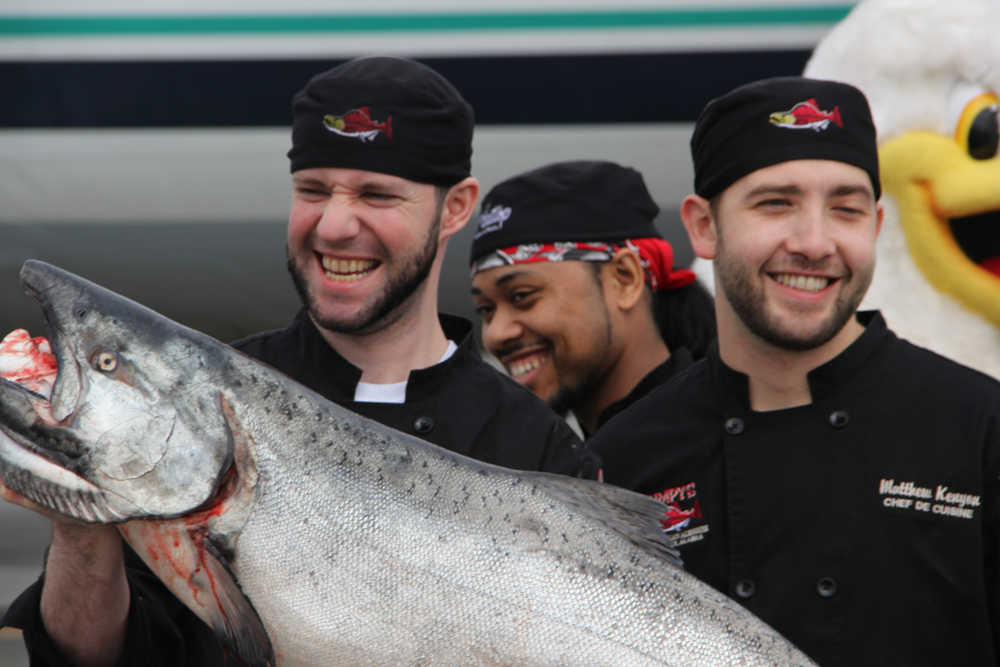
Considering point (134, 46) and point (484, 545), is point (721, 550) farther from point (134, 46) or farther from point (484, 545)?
point (134, 46)

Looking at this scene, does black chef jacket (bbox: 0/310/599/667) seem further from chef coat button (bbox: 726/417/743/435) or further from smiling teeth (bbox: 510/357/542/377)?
smiling teeth (bbox: 510/357/542/377)

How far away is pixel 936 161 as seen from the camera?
3.35 metres

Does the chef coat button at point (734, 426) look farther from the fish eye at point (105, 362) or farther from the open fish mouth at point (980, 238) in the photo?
the open fish mouth at point (980, 238)

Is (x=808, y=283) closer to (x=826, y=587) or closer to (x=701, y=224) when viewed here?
(x=701, y=224)

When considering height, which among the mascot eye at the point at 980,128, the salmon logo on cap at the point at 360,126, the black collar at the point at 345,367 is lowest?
the black collar at the point at 345,367

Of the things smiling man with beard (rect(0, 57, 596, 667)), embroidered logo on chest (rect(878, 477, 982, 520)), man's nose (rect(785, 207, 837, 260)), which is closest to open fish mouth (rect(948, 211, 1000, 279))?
man's nose (rect(785, 207, 837, 260))

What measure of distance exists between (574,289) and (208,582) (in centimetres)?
208

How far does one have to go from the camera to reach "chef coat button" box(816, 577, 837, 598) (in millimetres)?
2193

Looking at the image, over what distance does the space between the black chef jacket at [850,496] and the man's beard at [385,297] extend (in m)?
0.53

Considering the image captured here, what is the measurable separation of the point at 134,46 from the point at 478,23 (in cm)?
120

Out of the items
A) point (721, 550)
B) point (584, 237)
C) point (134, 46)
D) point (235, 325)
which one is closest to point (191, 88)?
point (134, 46)

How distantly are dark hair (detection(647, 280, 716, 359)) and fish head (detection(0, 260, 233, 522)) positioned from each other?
2200mm

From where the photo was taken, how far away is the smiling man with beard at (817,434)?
2164 mm

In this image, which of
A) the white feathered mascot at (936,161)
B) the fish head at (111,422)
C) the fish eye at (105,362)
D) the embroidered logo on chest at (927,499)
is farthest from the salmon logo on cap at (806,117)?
the fish eye at (105,362)
